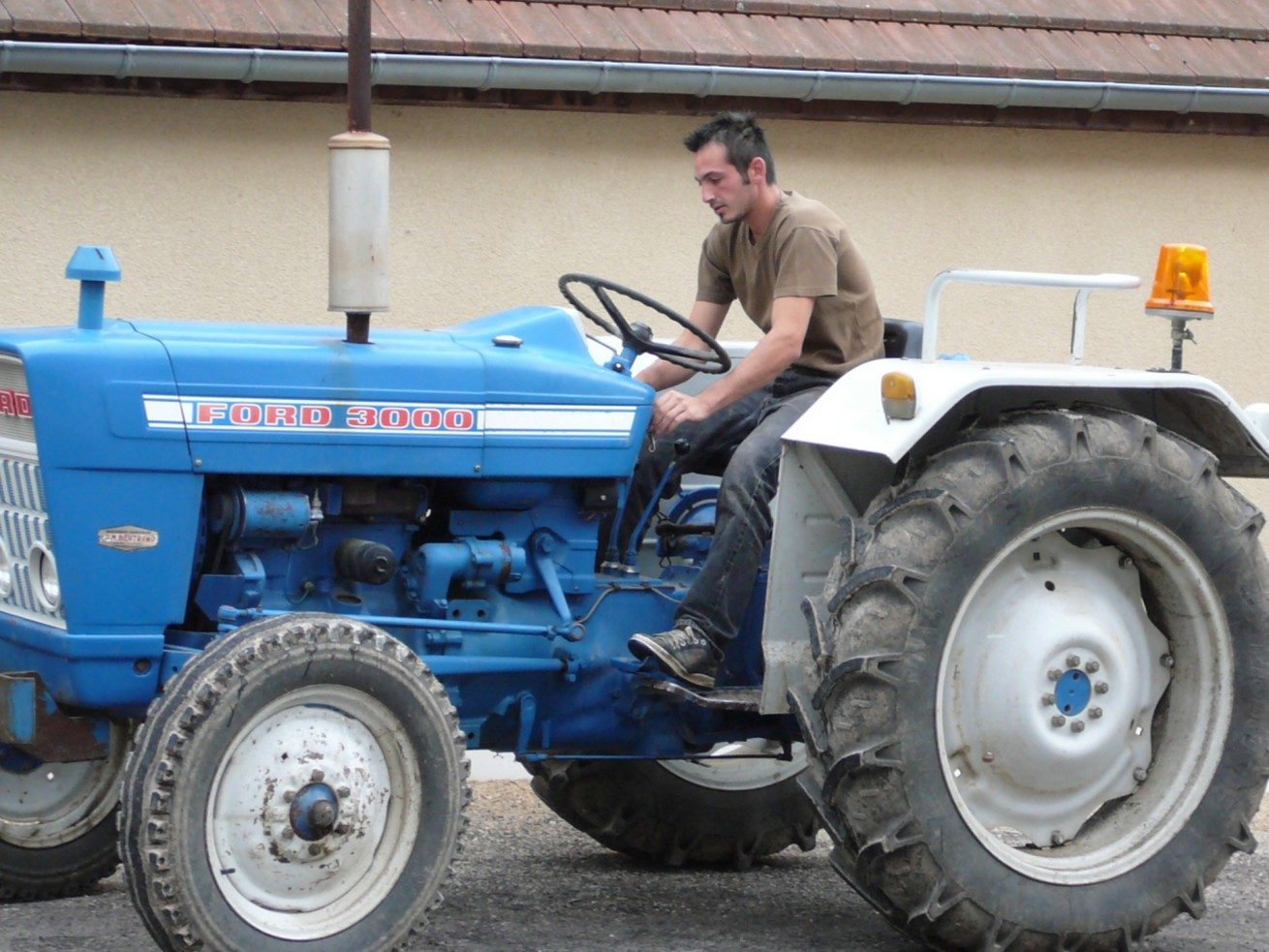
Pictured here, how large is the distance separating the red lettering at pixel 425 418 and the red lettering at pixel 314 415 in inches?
7.7

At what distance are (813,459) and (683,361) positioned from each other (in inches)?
20.8

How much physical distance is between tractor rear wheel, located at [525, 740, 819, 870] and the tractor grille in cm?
156

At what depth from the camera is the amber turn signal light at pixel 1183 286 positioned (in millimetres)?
5074

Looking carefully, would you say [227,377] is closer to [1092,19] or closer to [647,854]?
[647,854]

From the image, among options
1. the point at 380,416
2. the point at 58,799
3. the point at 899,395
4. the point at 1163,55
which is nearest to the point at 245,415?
the point at 380,416

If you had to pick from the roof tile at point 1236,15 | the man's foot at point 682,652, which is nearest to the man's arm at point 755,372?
the man's foot at point 682,652

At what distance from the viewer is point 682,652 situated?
16.0 ft

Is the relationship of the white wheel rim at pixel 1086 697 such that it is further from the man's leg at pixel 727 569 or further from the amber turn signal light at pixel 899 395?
the man's leg at pixel 727 569

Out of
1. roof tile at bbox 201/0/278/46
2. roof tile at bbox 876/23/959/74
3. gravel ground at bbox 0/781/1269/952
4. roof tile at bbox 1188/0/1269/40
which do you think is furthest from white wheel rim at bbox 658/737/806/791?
roof tile at bbox 1188/0/1269/40

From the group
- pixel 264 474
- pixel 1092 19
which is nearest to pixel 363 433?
pixel 264 474

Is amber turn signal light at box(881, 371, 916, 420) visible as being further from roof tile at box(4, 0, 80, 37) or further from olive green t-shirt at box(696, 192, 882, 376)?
roof tile at box(4, 0, 80, 37)

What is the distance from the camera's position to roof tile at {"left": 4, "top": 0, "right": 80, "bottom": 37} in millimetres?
7012

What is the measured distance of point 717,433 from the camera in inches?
212

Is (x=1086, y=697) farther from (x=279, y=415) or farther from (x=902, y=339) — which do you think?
(x=279, y=415)
